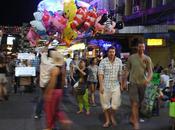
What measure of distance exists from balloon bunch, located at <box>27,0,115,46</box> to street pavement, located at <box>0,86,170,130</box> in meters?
3.00

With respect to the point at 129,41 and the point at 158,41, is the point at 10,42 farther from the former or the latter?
the point at 158,41

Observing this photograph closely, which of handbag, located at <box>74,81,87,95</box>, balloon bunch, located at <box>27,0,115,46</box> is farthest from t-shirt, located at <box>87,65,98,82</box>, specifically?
balloon bunch, located at <box>27,0,115,46</box>

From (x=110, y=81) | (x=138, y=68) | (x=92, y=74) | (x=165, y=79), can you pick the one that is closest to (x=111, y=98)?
(x=110, y=81)

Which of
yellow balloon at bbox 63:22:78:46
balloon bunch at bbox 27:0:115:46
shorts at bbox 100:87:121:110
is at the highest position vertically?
balloon bunch at bbox 27:0:115:46

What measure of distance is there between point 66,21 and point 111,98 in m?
7.04

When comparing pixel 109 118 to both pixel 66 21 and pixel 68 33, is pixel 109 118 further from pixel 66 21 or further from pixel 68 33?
pixel 68 33

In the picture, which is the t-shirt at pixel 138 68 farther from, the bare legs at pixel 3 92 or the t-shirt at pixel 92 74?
the bare legs at pixel 3 92

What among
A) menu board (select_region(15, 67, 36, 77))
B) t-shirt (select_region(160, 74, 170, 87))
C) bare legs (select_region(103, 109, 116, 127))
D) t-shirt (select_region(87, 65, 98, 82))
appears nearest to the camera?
bare legs (select_region(103, 109, 116, 127))

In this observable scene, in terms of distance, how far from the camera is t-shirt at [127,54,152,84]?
11.3 meters

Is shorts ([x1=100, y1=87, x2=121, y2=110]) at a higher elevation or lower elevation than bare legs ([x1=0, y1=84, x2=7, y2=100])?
higher

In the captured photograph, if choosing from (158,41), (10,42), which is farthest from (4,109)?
(10,42)

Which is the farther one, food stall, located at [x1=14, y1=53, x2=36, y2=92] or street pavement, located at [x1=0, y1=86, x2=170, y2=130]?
food stall, located at [x1=14, y1=53, x2=36, y2=92]

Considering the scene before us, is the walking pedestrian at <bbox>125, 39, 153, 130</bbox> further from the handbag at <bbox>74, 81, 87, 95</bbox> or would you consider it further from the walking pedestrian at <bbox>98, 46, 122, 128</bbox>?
the handbag at <bbox>74, 81, 87, 95</bbox>

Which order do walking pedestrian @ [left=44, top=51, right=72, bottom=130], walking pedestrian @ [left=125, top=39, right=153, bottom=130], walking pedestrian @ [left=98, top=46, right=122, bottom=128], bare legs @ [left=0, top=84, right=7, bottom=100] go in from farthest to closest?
bare legs @ [left=0, top=84, right=7, bottom=100], walking pedestrian @ [left=98, top=46, right=122, bottom=128], walking pedestrian @ [left=125, top=39, right=153, bottom=130], walking pedestrian @ [left=44, top=51, right=72, bottom=130]
